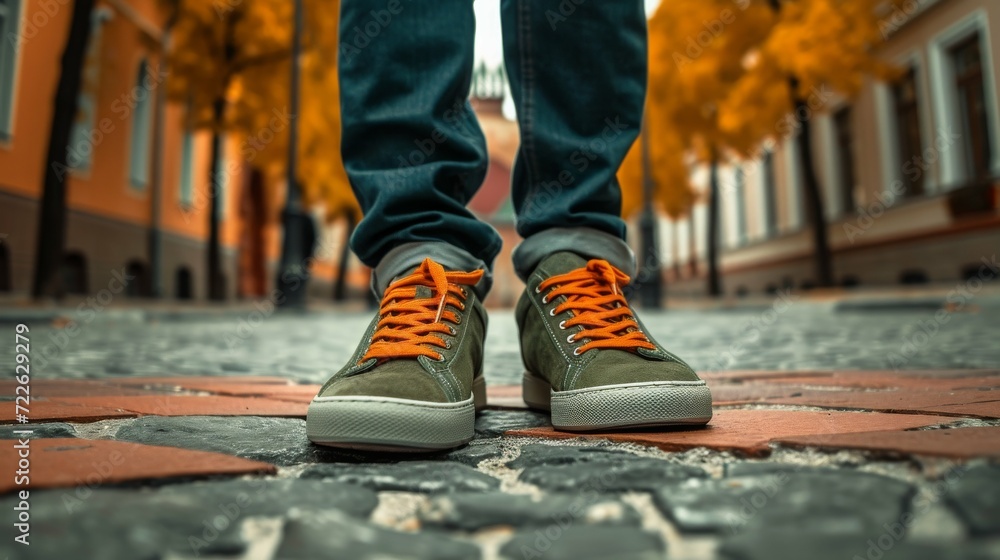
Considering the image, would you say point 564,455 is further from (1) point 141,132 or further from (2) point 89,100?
(1) point 141,132

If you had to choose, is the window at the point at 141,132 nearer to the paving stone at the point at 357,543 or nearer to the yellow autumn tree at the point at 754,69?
the yellow autumn tree at the point at 754,69

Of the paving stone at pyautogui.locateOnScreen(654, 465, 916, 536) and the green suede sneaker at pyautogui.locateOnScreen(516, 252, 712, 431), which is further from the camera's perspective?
the green suede sneaker at pyautogui.locateOnScreen(516, 252, 712, 431)

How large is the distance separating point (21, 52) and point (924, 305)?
9847 millimetres

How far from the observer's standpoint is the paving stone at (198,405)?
1383 millimetres

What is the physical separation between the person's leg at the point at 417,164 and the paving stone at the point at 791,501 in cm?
50

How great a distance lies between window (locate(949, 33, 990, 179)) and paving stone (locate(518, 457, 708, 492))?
11.3m

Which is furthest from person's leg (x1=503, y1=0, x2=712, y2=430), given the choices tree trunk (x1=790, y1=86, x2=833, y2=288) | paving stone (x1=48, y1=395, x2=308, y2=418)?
tree trunk (x1=790, y1=86, x2=833, y2=288)

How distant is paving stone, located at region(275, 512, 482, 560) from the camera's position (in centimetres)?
61

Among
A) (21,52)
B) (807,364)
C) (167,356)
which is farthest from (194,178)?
(807,364)

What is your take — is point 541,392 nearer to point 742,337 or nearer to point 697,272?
point 742,337

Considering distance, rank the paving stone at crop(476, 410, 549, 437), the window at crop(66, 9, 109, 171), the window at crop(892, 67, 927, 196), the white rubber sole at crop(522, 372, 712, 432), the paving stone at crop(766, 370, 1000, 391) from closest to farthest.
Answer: the white rubber sole at crop(522, 372, 712, 432) → the paving stone at crop(476, 410, 549, 437) → the paving stone at crop(766, 370, 1000, 391) → the window at crop(66, 9, 109, 171) → the window at crop(892, 67, 927, 196)

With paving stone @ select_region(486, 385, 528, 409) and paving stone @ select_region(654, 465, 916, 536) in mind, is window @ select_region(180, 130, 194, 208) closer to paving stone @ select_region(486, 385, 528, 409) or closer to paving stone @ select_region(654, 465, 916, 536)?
paving stone @ select_region(486, 385, 528, 409)

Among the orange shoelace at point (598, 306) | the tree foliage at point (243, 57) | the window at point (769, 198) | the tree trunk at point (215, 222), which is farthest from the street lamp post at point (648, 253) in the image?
the window at point (769, 198)

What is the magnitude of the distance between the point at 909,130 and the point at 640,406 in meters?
13.3
